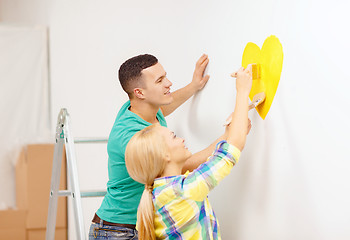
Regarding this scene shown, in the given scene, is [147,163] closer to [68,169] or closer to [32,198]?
[68,169]

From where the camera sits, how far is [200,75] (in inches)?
69.5

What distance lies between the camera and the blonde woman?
125cm

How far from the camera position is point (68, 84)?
293 centimetres

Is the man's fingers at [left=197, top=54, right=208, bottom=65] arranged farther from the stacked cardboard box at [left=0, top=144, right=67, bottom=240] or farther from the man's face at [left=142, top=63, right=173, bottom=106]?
the stacked cardboard box at [left=0, top=144, right=67, bottom=240]

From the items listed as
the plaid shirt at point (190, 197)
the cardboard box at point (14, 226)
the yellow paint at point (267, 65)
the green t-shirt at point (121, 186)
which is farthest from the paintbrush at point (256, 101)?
the cardboard box at point (14, 226)

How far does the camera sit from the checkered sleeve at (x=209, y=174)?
1.23 meters

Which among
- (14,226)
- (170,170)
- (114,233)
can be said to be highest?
(14,226)

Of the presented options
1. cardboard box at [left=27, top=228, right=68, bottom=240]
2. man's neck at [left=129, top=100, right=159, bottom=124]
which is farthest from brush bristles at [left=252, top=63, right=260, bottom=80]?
cardboard box at [left=27, top=228, right=68, bottom=240]

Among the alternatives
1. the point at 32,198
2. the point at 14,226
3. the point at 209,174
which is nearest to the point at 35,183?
the point at 32,198

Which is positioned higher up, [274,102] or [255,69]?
[255,69]

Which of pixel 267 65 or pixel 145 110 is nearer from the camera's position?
pixel 267 65

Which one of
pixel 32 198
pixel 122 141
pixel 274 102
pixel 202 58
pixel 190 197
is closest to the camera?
pixel 190 197

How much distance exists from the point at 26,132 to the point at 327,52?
2.44 m

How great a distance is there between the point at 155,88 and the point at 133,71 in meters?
0.10
